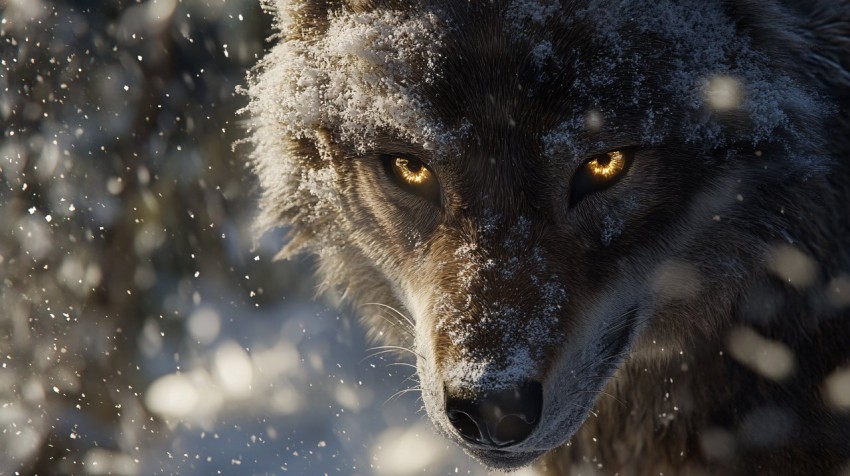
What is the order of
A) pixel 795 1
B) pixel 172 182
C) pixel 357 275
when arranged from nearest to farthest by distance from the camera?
1. pixel 795 1
2. pixel 357 275
3. pixel 172 182

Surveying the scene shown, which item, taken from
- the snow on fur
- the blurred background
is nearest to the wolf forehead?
the snow on fur

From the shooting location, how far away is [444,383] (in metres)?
1.91

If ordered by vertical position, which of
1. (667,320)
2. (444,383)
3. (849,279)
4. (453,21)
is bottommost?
(849,279)

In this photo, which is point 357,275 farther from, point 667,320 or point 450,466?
point 450,466

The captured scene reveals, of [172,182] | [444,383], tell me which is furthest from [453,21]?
[172,182]

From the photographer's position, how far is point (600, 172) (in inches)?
84.3

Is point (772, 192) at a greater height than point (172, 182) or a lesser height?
lesser

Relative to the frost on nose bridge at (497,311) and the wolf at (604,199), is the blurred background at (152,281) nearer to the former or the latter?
the wolf at (604,199)

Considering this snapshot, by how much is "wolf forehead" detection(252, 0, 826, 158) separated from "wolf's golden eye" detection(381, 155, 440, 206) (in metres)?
0.12

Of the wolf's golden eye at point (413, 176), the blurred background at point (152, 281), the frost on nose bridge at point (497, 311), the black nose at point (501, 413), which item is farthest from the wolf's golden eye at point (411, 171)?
the blurred background at point (152, 281)

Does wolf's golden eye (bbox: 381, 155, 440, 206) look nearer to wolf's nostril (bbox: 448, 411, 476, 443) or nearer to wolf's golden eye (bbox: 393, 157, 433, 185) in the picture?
wolf's golden eye (bbox: 393, 157, 433, 185)

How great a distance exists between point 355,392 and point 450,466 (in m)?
1.05

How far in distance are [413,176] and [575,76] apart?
0.53 metres

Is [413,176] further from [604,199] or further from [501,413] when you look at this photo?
[501,413]
